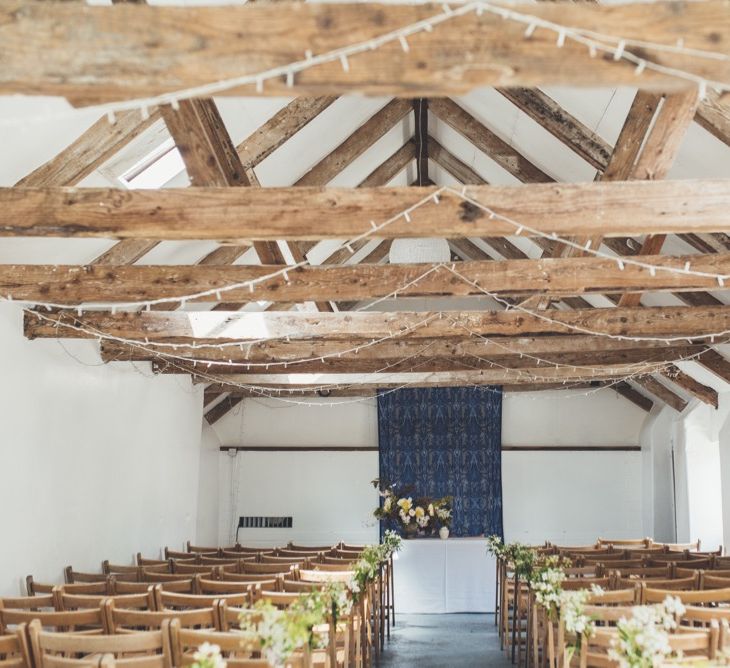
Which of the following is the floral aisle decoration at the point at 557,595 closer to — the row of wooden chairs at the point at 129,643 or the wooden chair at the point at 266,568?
the row of wooden chairs at the point at 129,643

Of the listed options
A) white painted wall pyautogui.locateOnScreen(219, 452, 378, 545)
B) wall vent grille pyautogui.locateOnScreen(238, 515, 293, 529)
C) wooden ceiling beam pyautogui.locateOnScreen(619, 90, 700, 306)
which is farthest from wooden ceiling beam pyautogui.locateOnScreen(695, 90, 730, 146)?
wall vent grille pyautogui.locateOnScreen(238, 515, 293, 529)

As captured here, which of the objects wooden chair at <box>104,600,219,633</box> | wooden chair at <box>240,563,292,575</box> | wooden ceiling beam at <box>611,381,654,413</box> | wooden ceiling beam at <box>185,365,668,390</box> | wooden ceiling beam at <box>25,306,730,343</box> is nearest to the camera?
wooden chair at <box>104,600,219,633</box>

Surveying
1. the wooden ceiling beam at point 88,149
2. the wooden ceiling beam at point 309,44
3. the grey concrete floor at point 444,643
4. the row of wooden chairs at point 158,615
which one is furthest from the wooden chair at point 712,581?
the wooden ceiling beam at point 88,149

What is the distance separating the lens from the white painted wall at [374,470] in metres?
14.3

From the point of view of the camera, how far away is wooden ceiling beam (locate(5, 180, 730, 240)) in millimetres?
4414

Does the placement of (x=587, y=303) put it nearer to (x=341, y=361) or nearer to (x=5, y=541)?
(x=341, y=361)

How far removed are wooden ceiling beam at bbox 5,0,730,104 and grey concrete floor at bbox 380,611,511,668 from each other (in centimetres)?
638

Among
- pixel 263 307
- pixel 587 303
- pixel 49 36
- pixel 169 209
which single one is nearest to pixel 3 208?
pixel 169 209

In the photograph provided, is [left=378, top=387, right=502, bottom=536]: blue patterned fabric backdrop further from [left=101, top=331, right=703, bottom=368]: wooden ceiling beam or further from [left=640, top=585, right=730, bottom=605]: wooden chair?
[left=640, top=585, right=730, bottom=605]: wooden chair

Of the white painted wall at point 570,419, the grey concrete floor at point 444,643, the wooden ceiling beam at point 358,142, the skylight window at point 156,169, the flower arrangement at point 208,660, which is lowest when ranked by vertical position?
the grey concrete floor at point 444,643

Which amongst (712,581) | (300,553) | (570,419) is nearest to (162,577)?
(300,553)

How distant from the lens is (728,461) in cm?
1109

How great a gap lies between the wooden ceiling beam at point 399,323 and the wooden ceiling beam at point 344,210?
2989 mm

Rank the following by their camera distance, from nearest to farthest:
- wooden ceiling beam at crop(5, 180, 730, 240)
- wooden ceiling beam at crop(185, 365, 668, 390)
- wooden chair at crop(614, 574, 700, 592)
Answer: wooden ceiling beam at crop(5, 180, 730, 240), wooden chair at crop(614, 574, 700, 592), wooden ceiling beam at crop(185, 365, 668, 390)
